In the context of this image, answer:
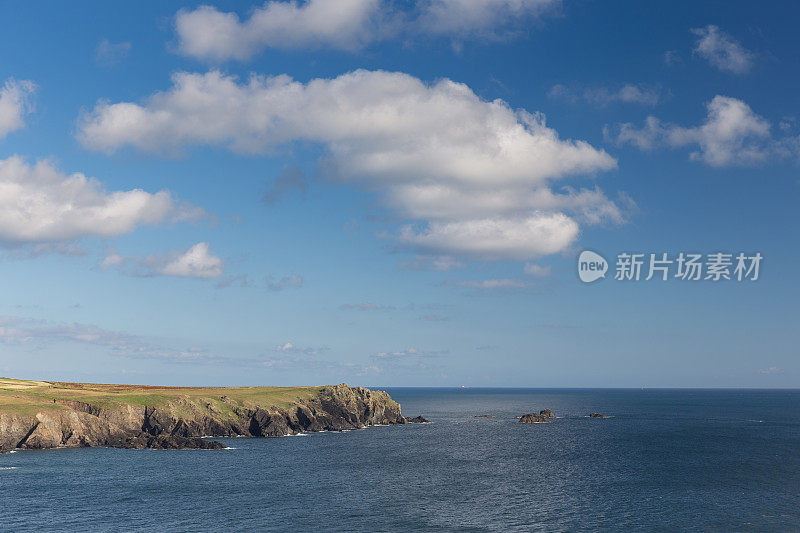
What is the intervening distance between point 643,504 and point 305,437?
95.2 metres

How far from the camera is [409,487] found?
88.1 m

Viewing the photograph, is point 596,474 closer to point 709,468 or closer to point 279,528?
point 709,468

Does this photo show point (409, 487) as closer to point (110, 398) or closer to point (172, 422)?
point (172, 422)

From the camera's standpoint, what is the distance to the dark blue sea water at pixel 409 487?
224ft

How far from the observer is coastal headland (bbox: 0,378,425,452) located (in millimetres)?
122250

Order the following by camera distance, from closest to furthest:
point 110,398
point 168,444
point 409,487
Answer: point 409,487, point 168,444, point 110,398

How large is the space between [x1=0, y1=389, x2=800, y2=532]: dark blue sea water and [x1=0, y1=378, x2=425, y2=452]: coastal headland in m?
7.06

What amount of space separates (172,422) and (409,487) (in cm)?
7634

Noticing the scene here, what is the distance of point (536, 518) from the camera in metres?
70.8

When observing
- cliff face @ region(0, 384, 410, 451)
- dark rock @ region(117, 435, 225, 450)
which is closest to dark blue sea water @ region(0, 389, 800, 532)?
dark rock @ region(117, 435, 225, 450)

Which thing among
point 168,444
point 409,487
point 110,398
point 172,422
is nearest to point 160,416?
point 172,422

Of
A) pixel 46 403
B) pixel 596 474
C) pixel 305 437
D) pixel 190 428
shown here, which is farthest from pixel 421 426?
pixel 46 403

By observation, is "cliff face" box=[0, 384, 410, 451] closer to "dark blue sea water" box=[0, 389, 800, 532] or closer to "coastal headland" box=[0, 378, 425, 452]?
"coastal headland" box=[0, 378, 425, 452]

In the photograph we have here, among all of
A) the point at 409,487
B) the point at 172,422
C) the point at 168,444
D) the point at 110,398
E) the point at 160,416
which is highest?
the point at 110,398
